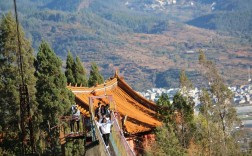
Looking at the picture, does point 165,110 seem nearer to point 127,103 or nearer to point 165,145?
point 127,103

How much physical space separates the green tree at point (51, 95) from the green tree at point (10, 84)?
42 cm

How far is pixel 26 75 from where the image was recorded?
25688 mm

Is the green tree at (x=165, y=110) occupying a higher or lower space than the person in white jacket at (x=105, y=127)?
lower

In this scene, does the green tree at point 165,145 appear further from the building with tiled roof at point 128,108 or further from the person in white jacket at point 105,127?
the person in white jacket at point 105,127

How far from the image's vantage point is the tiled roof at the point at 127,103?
26.0 metres

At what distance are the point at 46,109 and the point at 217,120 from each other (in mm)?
8046

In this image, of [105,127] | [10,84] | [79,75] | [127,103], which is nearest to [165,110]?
[127,103]

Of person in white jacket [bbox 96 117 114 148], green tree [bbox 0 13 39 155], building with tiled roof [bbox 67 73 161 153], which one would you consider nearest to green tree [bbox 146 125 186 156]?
building with tiled roof [bbox 67 73 161 153]

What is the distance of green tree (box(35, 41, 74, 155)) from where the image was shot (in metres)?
25.3

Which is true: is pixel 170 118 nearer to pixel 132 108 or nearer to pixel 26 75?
pixel 132 108

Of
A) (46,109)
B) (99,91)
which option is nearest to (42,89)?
(46,109)

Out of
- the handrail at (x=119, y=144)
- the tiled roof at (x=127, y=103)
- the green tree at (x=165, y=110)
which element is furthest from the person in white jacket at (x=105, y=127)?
the green tree at (x=165, y=110)

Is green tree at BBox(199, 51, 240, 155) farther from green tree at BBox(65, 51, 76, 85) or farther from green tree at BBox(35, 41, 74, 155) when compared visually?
green tree at BBox(65, 51, 76, 85)

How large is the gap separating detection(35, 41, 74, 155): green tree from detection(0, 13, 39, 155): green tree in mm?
417
